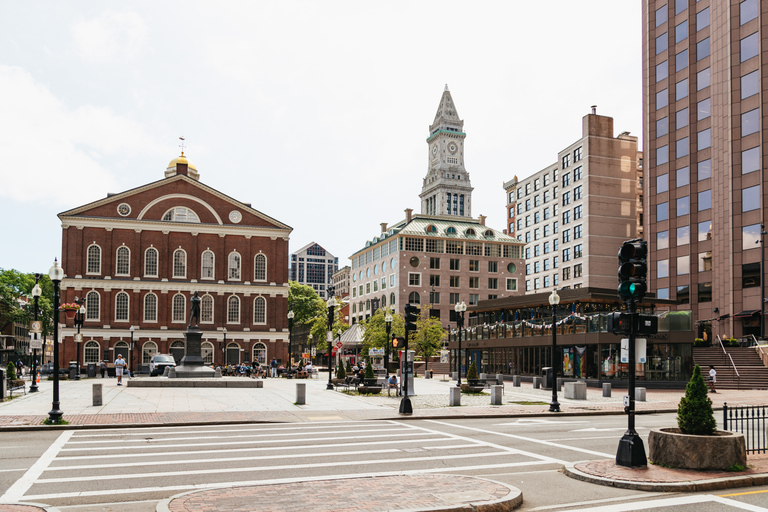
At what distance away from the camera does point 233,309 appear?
3095 inches

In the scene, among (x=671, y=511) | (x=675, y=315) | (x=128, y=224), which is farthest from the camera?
(x=128, y=224)

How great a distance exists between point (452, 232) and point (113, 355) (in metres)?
50.6

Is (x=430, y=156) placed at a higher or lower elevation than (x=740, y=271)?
higher

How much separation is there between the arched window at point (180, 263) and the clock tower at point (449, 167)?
4183 inches

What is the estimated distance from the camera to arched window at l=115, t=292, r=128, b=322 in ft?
245

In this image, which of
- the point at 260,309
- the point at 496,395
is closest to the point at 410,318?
the point at 496,395

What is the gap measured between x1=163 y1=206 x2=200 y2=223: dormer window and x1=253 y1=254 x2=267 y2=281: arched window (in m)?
8.33

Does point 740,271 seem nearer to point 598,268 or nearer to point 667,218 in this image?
point 667,218

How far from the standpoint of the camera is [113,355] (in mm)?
73688

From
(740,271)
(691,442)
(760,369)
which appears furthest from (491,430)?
(740,271)

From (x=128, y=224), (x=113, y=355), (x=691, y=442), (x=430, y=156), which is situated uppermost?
(x=430, y=156)

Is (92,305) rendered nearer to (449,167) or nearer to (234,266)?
(234,266)

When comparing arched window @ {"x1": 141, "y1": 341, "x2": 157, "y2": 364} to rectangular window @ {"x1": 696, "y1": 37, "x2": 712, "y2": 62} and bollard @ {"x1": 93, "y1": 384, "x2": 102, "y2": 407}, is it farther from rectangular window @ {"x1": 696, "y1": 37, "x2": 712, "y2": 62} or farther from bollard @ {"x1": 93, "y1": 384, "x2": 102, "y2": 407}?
rectangular window @ {"x1": 696, "y1": 37, "x2": 712, "y2": 62}

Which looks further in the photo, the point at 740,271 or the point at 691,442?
the point at 740,271
